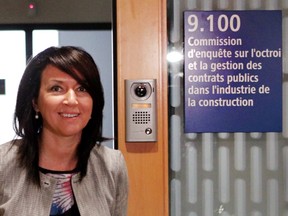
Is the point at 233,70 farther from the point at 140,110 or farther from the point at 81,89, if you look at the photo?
the point at 81,89

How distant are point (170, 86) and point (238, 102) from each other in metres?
0.35

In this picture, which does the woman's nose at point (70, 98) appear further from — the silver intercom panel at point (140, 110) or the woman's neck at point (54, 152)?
the silver intercom panel at point (140, 110)

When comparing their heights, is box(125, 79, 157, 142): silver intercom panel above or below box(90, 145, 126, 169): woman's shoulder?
above

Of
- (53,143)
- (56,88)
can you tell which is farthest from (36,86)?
(53,143)

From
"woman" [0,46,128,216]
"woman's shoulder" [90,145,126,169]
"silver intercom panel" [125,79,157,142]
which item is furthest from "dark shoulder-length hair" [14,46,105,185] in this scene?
"silver intercom panel" [125,79,157,142]

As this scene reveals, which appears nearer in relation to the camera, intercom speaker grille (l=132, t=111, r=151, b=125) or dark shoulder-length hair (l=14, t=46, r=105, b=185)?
dark shoulder-length hair (l=14, t=46, r=105, b=185)

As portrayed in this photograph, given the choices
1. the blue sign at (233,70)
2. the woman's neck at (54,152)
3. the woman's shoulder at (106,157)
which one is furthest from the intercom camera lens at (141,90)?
the woman's neck at (54,152)

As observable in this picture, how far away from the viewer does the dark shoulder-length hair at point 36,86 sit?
1.23m

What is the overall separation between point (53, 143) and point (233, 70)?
1.06 metres

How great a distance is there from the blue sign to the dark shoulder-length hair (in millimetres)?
810

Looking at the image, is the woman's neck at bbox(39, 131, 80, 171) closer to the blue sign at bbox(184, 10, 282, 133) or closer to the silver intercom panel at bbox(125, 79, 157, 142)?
the silver intercom panel at bbox(125, 79, 157, 142)

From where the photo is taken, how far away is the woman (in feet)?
3.95

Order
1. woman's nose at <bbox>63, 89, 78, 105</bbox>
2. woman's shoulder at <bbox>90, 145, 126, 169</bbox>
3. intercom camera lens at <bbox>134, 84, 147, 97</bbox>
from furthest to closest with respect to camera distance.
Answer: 1. intercom camera lens at <bbox>134, 84, 147, 97</bbox>
2. woman's shoulder at <bbox>90, 145, 126, 169</bbox>
3. woman's nose at <bbox>63, 89, 78, 105</bbox>

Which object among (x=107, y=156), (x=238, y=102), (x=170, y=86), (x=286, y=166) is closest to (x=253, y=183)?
(x=286, y=166)
